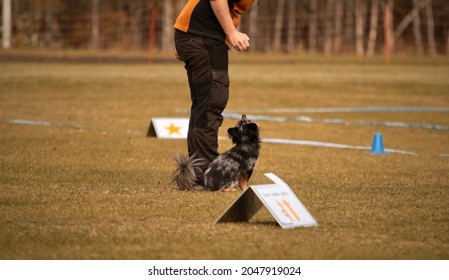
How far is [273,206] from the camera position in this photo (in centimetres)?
671

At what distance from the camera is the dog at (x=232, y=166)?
27.6 feet

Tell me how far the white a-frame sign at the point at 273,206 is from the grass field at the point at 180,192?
0.32 ft

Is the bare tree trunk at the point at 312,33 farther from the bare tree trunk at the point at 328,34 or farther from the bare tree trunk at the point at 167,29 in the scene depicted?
the bare tree trunk at the point at 167,29

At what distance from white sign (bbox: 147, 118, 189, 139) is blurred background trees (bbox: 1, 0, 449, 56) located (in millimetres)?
36600

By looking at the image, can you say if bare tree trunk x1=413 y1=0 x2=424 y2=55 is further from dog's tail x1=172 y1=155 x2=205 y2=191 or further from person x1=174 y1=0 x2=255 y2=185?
dog's tail x1=172 y1=155 x2=205 y2=191

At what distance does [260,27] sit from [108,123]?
135ft

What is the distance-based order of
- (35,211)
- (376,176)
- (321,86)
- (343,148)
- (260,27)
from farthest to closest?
1. (260,27)
2. (321,86)
3. (343,148)
4. (376,176)
5. (35,211)

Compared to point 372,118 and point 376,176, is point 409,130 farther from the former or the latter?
point 376,176

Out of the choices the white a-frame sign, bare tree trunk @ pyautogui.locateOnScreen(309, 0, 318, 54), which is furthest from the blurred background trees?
the white a-frame sign

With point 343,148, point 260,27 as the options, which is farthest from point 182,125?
point 260,27

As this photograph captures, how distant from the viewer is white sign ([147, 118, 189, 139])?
46.8 ft

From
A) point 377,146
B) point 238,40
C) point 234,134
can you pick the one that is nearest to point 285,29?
point 377,146

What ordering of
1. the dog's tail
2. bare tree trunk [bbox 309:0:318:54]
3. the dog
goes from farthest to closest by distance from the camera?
bare tree trunk [bbox 309:0:318:54] < the dog's tail < the dog

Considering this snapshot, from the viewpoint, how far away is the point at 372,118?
1973 centimetres
